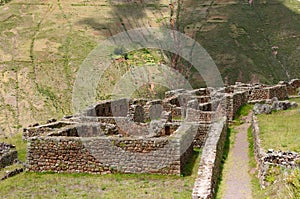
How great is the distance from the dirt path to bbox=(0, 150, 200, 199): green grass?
4.22 feet

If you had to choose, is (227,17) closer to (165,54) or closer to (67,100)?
(165,54)

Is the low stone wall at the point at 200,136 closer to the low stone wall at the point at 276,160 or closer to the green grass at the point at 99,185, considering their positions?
the green grass at the point at 99,185

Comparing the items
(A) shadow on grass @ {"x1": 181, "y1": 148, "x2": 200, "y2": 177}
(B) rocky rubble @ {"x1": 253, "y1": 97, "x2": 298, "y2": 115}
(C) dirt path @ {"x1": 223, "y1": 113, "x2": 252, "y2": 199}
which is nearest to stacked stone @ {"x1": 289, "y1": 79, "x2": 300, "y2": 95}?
(B) rocky rubble @ {"x1": 253, "y1": 97, "x2": 298, "y2": 115}

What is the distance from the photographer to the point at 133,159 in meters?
16.0

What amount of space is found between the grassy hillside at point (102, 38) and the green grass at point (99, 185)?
26.9m

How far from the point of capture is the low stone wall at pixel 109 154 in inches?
610

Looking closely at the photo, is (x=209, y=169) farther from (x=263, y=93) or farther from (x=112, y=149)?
(x=263, y=93)

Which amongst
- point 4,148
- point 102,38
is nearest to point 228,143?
point 4,148

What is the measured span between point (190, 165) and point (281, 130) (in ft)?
17.7

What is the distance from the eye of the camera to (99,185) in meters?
15.2

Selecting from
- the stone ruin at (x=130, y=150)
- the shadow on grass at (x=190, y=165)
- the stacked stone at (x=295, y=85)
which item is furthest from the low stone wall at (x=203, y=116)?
the stacked stone at (x=295, y=85)

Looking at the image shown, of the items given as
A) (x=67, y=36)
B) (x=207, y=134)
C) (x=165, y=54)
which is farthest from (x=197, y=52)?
(x=207, y=134)

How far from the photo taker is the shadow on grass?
15805 millimetres

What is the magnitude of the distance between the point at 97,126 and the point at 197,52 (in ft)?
151
